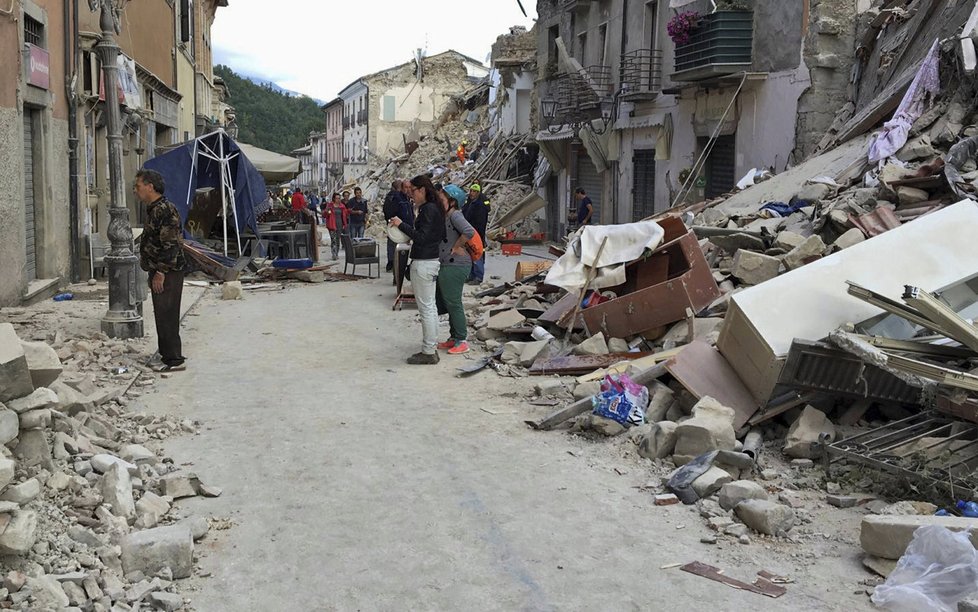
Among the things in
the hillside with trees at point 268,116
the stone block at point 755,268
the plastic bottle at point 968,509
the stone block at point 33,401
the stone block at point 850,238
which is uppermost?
the hillside with trees at point 268,116

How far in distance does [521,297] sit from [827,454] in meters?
6.86

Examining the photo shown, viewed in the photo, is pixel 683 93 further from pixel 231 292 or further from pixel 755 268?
pixel 755 268

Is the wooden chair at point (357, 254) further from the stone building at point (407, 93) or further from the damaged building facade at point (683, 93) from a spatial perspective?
the stone building at point (407, 93)

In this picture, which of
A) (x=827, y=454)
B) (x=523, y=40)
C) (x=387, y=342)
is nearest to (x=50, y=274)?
(x=387, y=342)

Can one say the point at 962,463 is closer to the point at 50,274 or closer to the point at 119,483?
the point at 119,483

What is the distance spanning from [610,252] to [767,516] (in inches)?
190

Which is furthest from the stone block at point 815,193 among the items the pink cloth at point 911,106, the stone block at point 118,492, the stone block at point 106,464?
the stone block at point 118,492

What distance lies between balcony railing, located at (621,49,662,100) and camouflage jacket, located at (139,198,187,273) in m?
15.8

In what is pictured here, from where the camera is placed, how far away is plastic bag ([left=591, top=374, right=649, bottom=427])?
22.0 feet

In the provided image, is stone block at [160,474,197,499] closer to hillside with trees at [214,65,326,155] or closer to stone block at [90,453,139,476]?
stone block at [90,453,139,476]

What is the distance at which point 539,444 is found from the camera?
6570 mm

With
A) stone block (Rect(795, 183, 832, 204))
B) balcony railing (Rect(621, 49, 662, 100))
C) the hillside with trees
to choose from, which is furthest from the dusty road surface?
the hillside with trees

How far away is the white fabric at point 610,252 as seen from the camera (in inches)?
362

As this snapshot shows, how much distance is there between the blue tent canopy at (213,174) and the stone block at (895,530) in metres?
14.7
